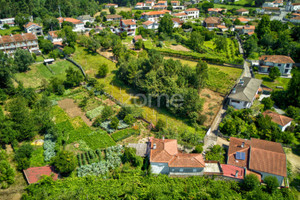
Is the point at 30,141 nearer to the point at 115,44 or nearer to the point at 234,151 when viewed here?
the point at 234,151

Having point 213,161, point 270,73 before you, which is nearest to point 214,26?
point 270,73

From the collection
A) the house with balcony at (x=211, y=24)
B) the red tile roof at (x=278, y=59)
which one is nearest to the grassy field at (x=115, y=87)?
the red tile roof at (x=278, y=59)

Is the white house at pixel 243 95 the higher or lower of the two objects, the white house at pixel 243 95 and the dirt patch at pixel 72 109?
the higher

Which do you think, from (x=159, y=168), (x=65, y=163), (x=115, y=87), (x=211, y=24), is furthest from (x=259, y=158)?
(x=211, y=24)

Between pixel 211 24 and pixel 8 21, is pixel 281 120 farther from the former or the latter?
pixel 8 21

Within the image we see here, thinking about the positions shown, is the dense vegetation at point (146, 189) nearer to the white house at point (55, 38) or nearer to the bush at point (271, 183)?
the bush at point (271, 183)

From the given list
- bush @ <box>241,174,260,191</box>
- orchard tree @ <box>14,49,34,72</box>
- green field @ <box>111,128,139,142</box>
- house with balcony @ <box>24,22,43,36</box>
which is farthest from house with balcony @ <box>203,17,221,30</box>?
bush @ <box>241,174,260,191</box>
